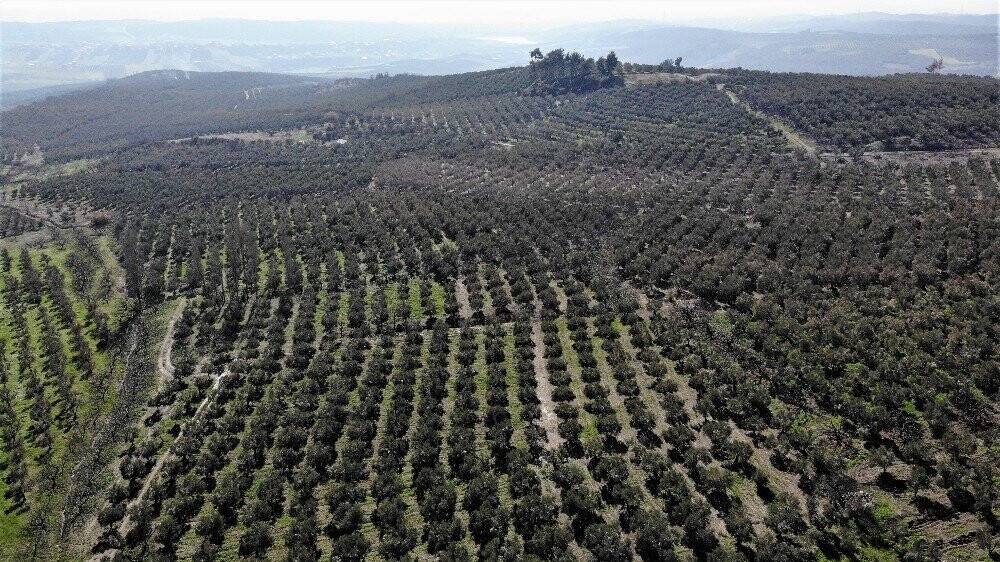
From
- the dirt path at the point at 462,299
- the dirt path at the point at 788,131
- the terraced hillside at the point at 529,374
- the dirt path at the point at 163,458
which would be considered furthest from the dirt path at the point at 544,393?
the dirt path at the point at 788,131

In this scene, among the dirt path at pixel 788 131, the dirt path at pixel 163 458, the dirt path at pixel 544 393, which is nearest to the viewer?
the dirt path at pixel 163 458

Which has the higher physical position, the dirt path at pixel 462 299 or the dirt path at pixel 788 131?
the dirt path at pixel 788 131

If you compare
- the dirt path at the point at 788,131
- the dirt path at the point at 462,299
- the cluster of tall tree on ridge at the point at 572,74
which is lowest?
the dirt path at the point at 462,299

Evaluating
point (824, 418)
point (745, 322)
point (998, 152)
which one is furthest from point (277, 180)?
point (998, 152)

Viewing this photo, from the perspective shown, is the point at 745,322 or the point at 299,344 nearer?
the point at 745,322

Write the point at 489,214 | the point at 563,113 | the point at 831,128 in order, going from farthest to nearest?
the point at 563,113 → the point at 831,128 → the point at 489,214

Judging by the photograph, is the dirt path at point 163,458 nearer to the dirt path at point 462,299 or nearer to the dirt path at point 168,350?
the dirt path at point 168,350

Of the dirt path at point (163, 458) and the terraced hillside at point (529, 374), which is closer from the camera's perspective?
the terraced hillside at point (529, 374)

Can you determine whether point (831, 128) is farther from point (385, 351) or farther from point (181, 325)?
point (181, 325)
